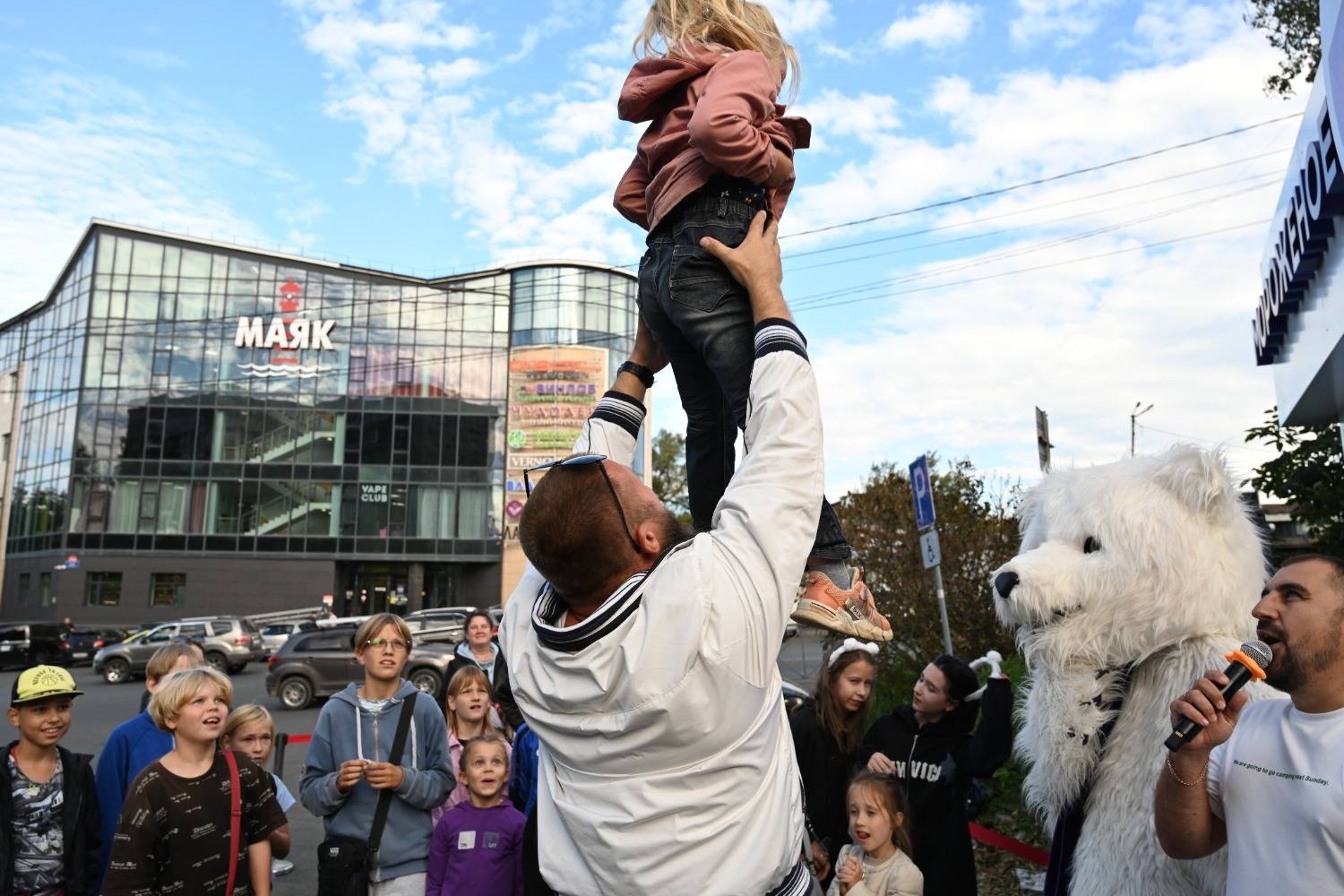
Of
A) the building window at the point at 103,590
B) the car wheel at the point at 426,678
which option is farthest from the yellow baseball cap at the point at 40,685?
the building window at the point at 103,590

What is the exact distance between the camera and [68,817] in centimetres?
386

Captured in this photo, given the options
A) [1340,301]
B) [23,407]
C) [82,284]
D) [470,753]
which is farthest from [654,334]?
[23,407]

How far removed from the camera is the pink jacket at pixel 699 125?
2.15m

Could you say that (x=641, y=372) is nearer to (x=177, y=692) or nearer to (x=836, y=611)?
(x=836, y=611)

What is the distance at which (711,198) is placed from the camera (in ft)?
7.77

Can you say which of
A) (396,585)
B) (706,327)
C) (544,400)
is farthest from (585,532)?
(396,585)

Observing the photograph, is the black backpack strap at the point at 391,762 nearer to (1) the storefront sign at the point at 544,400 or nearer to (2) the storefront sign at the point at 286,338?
(1) the storefront sign at the point at 544,400

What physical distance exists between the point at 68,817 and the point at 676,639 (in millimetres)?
3519

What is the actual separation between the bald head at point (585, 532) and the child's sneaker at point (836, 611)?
0.61 m

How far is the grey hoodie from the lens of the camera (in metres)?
4.01

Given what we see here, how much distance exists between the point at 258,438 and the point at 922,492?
1749 inches

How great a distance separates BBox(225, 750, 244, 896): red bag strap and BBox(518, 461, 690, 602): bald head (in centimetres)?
253

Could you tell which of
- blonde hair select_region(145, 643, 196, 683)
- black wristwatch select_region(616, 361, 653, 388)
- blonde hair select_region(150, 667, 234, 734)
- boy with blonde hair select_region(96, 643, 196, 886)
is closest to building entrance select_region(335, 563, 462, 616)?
blonde hair select_region(145, 643, 196, 683)

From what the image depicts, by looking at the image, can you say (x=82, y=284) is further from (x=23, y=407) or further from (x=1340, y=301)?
(x=1340, y=301)
